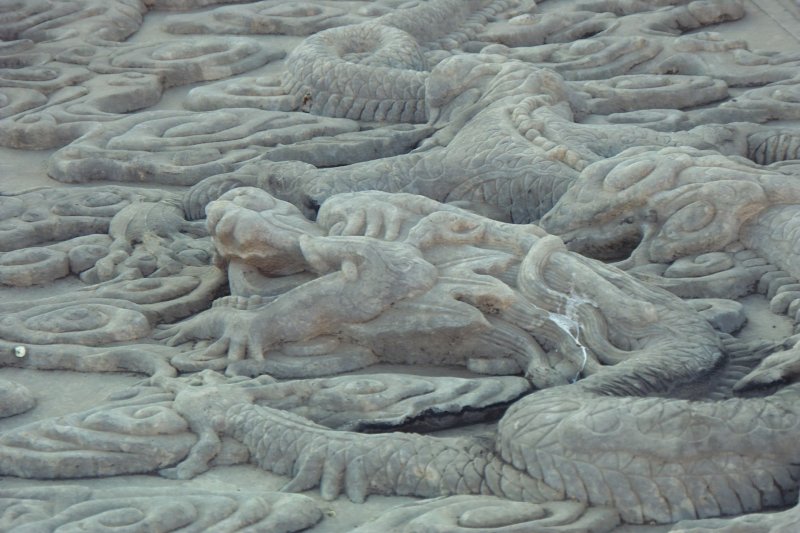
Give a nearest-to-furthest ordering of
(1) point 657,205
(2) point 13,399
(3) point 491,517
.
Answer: (3) point 491,517 → (2) point 13,399 → (1) point 657,205

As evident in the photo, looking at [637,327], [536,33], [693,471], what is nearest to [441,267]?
[637,327]

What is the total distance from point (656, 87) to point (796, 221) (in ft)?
5.93

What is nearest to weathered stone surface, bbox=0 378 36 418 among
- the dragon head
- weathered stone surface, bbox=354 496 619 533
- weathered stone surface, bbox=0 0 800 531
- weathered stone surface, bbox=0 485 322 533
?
weathered stone surface, bbox=0 0 800 531

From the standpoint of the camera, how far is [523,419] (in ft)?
10.8

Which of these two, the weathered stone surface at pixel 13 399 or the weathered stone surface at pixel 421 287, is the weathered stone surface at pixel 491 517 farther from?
the weathered stone surface at pixel 13 399

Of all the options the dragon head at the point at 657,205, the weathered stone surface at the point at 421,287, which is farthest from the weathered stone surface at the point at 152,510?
the dragon head at the point at 657,205

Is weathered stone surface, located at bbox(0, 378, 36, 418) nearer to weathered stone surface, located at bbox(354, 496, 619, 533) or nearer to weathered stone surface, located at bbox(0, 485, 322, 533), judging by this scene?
weathered stone surface, located at bbox(0, 485, 322, 533)

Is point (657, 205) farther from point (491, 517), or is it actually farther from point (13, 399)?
point (13, 399)

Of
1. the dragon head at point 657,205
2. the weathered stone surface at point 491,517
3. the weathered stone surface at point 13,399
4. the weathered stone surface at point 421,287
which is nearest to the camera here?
the weathered stone surface at point 491,517

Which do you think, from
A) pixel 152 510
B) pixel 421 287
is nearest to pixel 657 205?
pixel 421 287

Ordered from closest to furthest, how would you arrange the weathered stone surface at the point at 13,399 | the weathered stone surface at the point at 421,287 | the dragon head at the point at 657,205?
the weathered stone surface at the point at 421,287 < the weathered stone surface at the point at 13,399 < the dragon head at the point at 657,205

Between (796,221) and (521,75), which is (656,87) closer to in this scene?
(521,75)

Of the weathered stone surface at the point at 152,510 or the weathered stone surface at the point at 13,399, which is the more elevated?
the weathered stone surface at the point at 152,510

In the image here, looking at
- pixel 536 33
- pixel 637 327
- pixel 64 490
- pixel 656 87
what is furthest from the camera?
pixel 536 33
